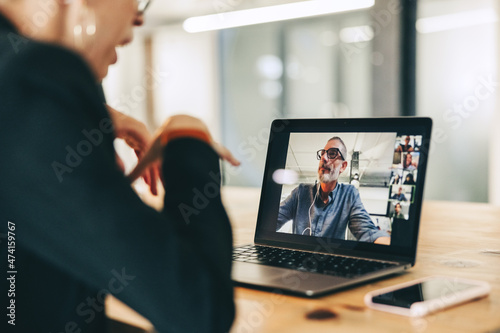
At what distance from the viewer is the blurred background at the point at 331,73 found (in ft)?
14.8

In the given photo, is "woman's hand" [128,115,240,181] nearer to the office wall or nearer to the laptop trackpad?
the laptop trackpad

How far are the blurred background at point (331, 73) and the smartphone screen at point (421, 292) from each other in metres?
3.32

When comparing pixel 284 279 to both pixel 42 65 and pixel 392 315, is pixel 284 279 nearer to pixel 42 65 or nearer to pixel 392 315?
pixel 392 315

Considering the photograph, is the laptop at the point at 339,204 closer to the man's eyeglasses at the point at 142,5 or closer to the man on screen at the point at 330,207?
the man on screen at the point at 330,207

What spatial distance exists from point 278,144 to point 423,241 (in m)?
0.38

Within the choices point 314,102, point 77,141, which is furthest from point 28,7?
point 314,102

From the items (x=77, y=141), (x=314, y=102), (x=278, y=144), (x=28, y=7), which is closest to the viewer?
(x=77, y=141)

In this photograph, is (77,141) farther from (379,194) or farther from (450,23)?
(450,23)

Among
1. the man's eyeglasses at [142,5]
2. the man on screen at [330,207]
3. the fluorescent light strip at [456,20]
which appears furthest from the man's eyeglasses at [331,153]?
the fluorescent light strip at [456,20]

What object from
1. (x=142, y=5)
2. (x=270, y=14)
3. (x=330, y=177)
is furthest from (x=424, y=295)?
(x=270, y=14)

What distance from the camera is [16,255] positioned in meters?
0.73

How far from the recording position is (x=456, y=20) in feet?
15.1

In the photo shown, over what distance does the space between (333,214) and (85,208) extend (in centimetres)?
53

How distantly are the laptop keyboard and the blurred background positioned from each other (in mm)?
3193
